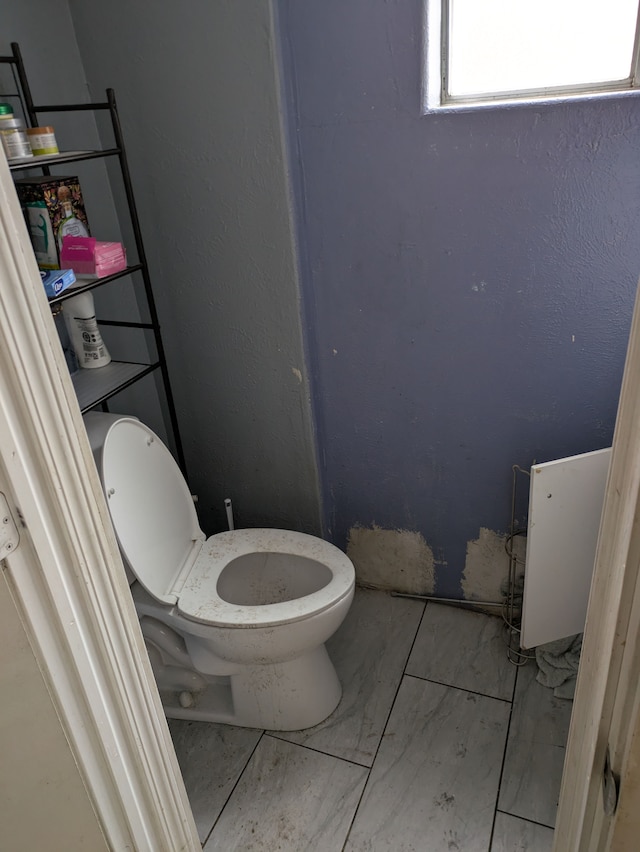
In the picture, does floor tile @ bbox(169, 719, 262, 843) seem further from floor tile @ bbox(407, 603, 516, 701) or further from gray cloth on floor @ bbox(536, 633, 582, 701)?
gray cloth on floor @ bbox(536, 633, 582, 701)

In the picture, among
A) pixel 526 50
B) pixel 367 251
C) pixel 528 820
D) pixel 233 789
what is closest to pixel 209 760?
pixel 233 789

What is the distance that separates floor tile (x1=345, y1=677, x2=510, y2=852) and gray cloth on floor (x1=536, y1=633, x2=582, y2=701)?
0.49 feet

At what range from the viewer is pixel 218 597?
60.6 inches

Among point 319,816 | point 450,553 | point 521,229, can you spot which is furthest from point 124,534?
point 521,229

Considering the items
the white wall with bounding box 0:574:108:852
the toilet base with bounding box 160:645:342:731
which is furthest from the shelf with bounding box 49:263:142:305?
the toilet base with bounding box 160:645:342:731

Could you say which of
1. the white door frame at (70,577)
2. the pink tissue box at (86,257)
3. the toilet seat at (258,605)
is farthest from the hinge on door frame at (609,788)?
the pink tissue box at (86,257)

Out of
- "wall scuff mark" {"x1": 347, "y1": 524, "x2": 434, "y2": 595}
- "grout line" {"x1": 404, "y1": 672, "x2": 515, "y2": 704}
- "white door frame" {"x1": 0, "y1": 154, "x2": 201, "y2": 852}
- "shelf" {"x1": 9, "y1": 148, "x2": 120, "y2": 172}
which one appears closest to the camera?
"white door frame" {"x1": 0, "y1": 154, "x2": 201, "y2": 852}

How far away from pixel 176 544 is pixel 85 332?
1.92ft

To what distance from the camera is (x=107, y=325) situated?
169cm

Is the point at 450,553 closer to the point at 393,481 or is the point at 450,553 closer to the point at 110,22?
the point at 393,481

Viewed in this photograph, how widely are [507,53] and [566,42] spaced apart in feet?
0.40

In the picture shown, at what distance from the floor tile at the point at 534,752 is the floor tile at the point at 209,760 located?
646mm

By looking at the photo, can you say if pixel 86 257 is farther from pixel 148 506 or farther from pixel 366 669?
pixel 366 669

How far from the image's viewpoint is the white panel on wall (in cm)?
149
